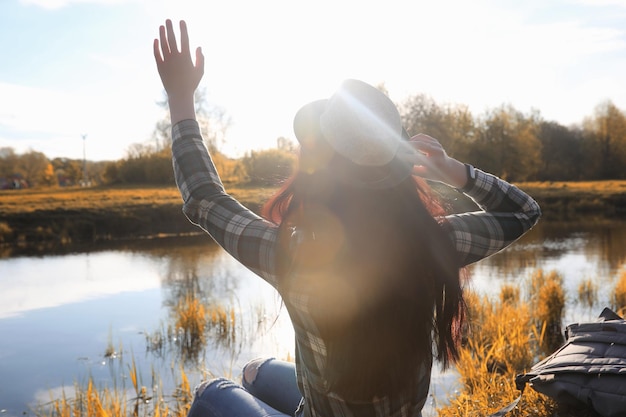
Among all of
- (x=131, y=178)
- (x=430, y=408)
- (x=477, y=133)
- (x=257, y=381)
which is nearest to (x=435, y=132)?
(x=477, y=133)

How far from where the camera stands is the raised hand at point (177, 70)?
54.2 inches

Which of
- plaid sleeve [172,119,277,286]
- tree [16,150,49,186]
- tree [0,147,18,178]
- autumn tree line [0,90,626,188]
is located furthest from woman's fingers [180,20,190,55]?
tree [0,147,18,178]

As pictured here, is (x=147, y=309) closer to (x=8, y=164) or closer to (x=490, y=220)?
(x=490, y=220)

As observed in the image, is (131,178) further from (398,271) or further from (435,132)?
(398,271)

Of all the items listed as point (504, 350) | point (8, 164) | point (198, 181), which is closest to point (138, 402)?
point (504, 350)

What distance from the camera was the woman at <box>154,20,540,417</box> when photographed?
1.14 meters

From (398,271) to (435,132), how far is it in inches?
1171

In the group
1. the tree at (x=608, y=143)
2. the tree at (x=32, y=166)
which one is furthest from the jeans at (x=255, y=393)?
the tree at (x=32, y=166)

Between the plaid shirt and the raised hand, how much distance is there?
4cm

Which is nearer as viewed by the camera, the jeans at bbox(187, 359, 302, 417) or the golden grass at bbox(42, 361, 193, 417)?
the jeans at bbox(187, 359, 302, 417)

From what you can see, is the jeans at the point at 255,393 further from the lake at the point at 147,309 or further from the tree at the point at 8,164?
the tree at the point at 8,164

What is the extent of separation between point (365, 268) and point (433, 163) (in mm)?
309

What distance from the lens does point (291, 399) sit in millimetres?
1764

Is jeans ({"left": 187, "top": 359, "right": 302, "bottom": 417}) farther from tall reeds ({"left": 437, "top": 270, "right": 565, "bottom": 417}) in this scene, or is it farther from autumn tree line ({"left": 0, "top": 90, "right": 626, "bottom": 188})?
autumn tree line ({"left": 0, "top": 90, "right": 626, "bottom": 188})
